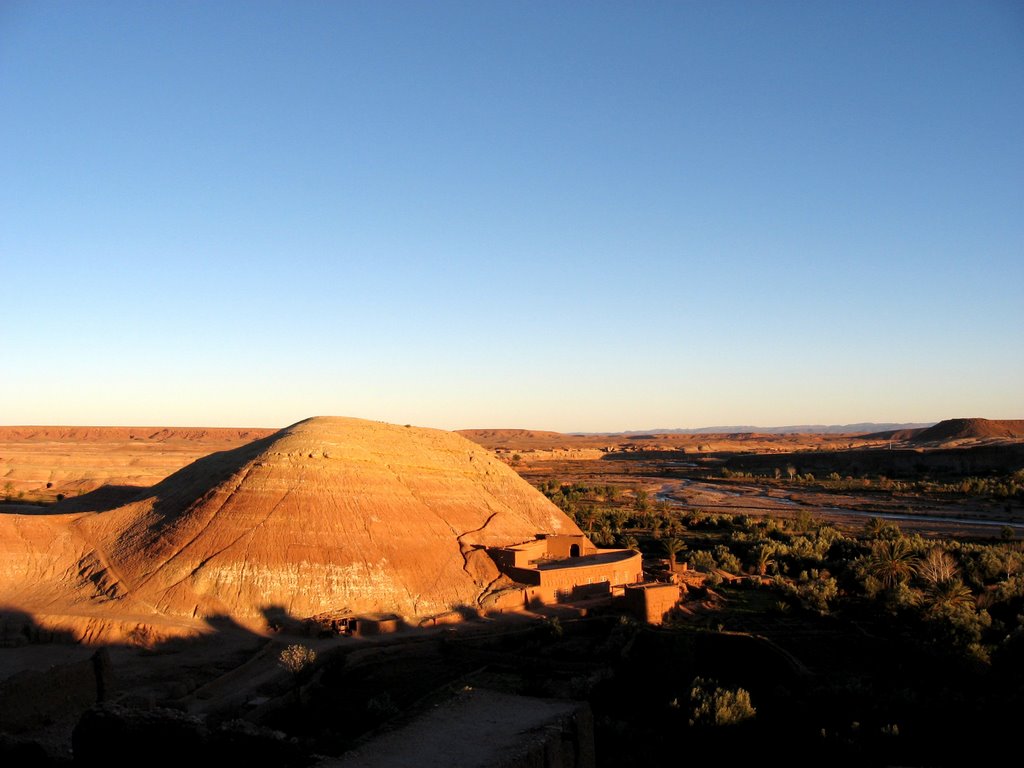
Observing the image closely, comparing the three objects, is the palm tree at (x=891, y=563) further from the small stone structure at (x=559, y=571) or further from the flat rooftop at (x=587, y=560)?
the flat rooftop at (x=587, y=560)

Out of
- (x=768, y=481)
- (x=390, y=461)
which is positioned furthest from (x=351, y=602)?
(x=768, y=481)

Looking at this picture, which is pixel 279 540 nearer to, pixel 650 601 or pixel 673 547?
pixel 650 601

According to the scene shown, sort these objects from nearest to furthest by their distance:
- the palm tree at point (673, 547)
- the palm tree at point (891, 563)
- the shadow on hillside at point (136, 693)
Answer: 1. the shadow on hillside at point (136, 693)
2. the palm tree at point (891, 563)
3. the palm tree at point (673, 547)

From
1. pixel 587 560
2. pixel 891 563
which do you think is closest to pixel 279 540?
pixel 587 560

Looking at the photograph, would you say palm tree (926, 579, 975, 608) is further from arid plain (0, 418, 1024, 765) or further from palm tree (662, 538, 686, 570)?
palm tree (662, 538, 686, 570)

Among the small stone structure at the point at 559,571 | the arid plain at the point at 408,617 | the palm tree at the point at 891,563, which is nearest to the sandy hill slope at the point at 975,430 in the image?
the arid plain at the point at 408,617

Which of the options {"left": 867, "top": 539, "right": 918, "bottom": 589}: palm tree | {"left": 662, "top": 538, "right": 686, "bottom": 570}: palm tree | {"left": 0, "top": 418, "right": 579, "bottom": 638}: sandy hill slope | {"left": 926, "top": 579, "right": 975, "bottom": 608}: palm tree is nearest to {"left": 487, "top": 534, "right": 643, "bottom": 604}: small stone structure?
{"left": 0, "top": 418, "right": 579, "bottom": 638}: sandy hill slope

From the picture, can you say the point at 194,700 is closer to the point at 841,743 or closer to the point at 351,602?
the point at 351,602
